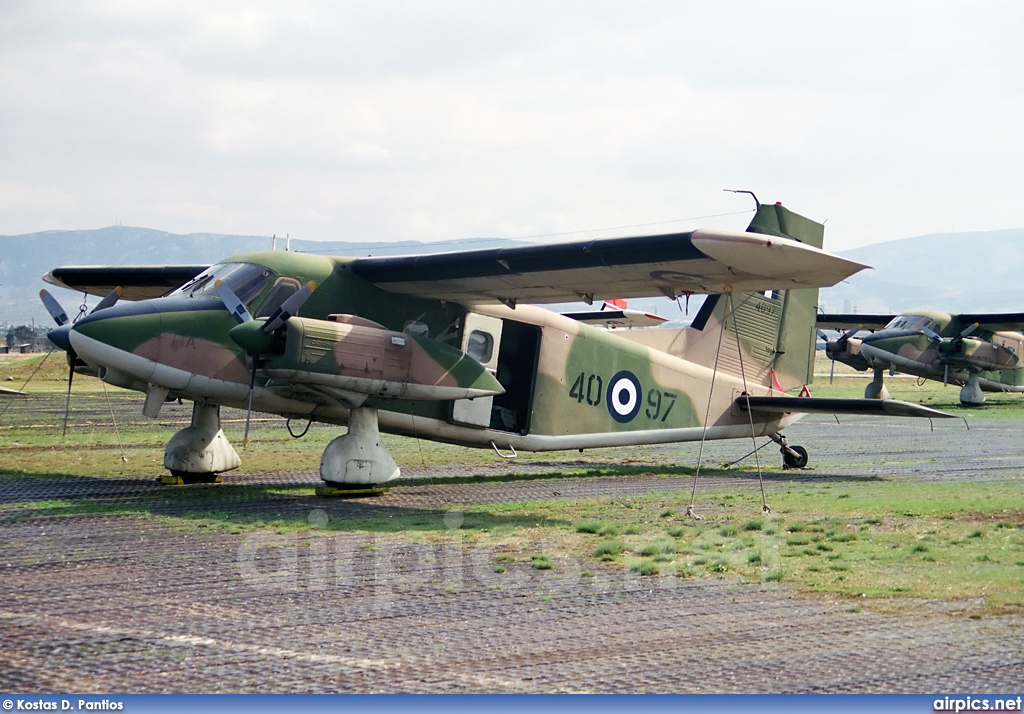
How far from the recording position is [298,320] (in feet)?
41.8

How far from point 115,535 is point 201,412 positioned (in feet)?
16.1

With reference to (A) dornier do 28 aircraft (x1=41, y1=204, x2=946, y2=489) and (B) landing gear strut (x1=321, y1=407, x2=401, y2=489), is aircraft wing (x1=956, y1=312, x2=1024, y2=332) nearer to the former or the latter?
(A) dornier do 28 aircraft (x1=41, y1=204, x2=946, y2=489)

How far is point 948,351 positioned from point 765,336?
1065 inches

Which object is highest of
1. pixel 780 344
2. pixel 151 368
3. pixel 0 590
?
pixel 780 344

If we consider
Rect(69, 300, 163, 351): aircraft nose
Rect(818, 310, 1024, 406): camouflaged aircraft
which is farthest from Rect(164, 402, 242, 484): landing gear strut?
Rect(818, 310, 1024, 406): camouflaged aircraft

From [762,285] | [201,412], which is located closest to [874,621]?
[762,285]

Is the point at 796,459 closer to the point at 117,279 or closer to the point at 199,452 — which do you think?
the point at 199,452

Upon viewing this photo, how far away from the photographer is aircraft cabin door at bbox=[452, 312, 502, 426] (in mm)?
15727

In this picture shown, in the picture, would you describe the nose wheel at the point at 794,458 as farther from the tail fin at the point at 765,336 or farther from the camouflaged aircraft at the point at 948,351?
the camouflaged aircraft at the point at 948,351

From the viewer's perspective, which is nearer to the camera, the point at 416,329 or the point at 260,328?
the point at 260,328

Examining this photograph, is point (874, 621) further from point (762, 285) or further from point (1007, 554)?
point (762, 285)

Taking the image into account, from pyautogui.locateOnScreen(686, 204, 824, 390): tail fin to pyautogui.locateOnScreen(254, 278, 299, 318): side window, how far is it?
8215 mm

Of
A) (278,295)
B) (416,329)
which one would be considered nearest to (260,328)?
(278,295)

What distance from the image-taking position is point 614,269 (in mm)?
13445
